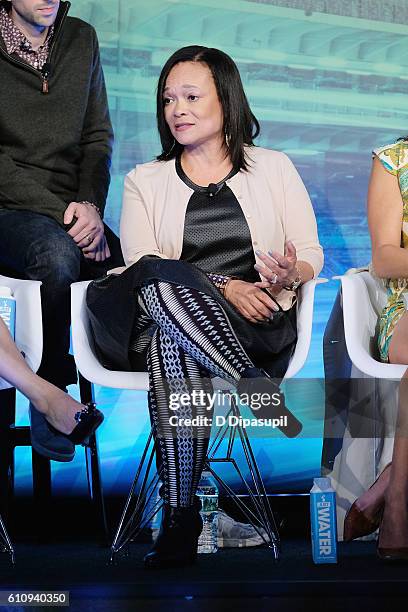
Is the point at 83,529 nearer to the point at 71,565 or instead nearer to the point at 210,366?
the point at 71,565

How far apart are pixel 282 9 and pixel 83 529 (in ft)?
6.66

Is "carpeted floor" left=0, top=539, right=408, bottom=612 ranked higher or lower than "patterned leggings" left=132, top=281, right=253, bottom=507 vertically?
lower

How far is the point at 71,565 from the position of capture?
2.68 meters

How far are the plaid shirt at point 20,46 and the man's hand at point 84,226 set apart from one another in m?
0.49

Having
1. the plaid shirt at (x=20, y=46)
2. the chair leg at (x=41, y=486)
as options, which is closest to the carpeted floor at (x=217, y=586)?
the chair leg at (x=41, y=486)

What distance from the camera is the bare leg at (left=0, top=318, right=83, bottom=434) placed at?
2.74 metres

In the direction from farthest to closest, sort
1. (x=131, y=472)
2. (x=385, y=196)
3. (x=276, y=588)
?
(x=131, y=472) < (x=385, y=196) < (x=276, y=588)

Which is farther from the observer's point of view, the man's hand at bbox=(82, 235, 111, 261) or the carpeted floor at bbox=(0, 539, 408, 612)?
the man's hand at bbox=(82, 235, 111, 261)

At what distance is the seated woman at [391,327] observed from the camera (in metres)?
2.61

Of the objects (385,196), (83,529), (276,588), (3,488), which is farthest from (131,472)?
(276,588)

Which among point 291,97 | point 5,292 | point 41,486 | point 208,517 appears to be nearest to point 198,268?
point 5,292

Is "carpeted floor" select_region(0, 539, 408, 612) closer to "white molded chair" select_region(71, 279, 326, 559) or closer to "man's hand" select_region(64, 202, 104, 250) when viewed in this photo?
"white molded chair" select_region(71, 279, 326, 559)

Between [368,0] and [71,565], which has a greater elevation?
[368,0]

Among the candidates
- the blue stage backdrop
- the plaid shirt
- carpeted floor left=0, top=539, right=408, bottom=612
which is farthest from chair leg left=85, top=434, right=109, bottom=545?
the plaid shirt
